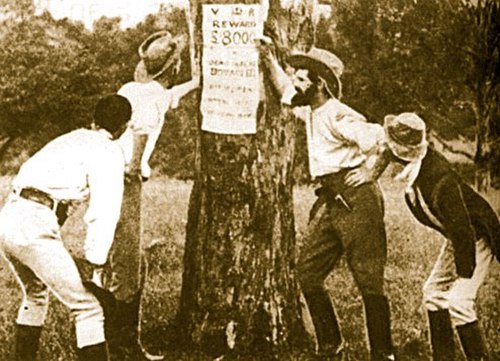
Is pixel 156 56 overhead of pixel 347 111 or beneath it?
overhead

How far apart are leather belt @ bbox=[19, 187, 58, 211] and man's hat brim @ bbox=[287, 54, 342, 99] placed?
1.61 m

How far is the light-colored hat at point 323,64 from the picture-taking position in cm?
611

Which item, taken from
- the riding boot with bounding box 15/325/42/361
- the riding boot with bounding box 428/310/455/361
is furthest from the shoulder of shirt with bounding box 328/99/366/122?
the riding boot with bounding box 15/325/42/361

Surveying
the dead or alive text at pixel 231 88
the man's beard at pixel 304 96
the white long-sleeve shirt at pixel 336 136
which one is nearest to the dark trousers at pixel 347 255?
the white long-sleeve shirt at pixel 336 136

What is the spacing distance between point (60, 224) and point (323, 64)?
180 cm

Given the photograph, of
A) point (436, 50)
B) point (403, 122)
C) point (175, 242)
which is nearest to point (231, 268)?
point (175, 242)

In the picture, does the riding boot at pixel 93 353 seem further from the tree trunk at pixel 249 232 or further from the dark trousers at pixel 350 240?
the dark trousers at pixel 350 240

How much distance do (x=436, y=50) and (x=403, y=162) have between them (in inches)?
27.6

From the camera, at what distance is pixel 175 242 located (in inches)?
239

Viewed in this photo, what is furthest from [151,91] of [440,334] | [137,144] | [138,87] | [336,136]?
[440,334]

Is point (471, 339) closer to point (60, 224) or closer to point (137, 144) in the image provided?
point (137, 144)

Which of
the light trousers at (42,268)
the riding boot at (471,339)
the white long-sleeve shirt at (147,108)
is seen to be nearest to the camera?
the light trousers at (42,268)

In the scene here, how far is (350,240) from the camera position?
240 inches

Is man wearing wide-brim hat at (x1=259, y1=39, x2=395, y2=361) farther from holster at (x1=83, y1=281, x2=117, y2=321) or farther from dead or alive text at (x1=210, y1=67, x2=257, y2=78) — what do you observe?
holster at (x1=83, y1=281, x2=117, y2=321)
